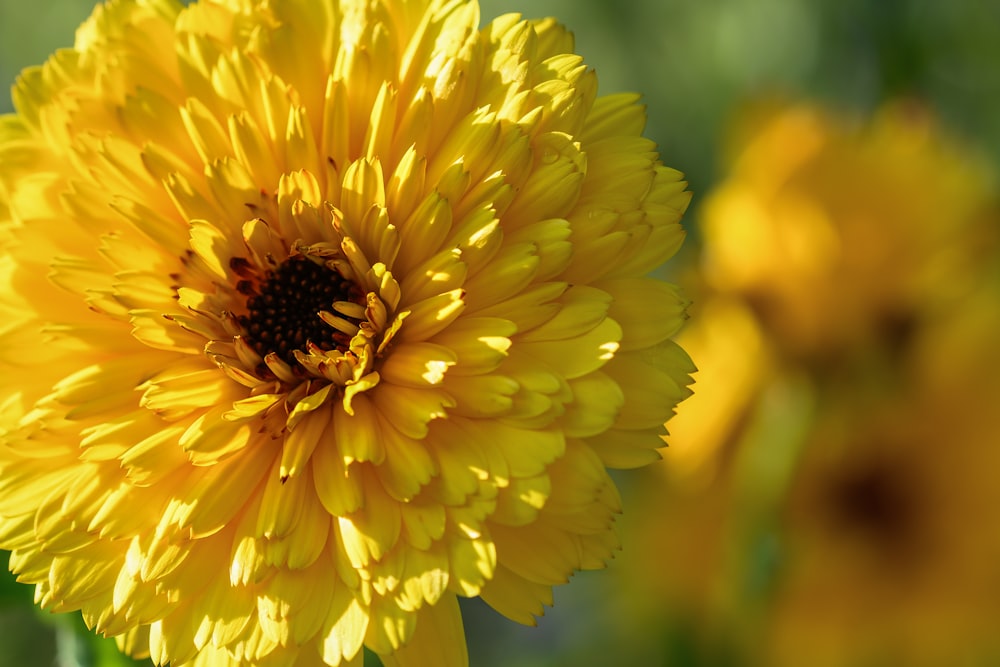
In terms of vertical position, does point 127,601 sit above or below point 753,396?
above

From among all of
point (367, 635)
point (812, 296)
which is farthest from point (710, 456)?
point (367, 635)

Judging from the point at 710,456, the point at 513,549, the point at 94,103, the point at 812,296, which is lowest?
the point at 710,456

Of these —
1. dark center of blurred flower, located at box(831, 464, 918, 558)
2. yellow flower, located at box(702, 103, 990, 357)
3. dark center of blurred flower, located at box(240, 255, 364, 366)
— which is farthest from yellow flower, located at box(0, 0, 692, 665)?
dark center of blurred flower, located at box(831, 464, 918, 558)

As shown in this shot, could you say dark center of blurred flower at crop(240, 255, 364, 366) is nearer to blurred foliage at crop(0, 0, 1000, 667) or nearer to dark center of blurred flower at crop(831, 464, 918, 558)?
blurred foliage at crop(0, 0, 1000, 667)

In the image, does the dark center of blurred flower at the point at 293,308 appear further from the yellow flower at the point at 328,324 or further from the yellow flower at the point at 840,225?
the yellow flower at the point at 840,225

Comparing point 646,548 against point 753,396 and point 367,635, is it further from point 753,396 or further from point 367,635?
point 367,635

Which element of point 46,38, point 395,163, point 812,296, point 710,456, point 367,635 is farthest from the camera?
point 46,38

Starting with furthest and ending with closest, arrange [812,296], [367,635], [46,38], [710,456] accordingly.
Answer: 1. [46,38]
2. [710,456]
3. [812,296]
4. [367,635]

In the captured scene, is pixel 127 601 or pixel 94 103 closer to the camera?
pixel 127 601
